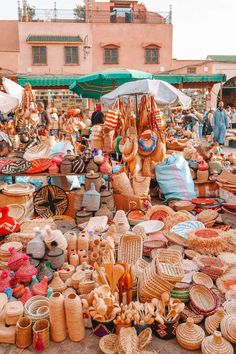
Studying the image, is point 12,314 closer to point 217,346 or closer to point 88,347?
point 88,347

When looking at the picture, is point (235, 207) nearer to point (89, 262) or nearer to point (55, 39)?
point (89, 262)

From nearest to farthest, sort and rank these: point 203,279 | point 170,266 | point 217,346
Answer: point 217,346 → point 170,266 → point 203,279

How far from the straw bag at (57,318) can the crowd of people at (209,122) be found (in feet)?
25.2

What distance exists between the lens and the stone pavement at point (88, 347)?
2359 mm

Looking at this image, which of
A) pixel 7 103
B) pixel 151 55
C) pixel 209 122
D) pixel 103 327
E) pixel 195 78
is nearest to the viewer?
pixel 103 327

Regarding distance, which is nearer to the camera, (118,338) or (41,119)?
(118,338)

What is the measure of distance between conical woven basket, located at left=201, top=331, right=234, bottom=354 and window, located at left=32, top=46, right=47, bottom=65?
69.5 feet

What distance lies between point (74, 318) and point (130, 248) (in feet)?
3.50

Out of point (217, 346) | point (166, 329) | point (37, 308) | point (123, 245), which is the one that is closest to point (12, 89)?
point (123, 245)

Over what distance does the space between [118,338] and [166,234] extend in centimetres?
157

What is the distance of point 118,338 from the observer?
7.70 ft

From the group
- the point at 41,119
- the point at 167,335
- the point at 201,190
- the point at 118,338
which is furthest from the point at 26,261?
the point at 41,119

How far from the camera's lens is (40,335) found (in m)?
2.35

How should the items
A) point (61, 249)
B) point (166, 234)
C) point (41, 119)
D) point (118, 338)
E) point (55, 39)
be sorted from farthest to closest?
1. point (55, 39)
2. point (41, 119)
3. point (166, 234)
4. point (61, 249)
5. point (118, 338)
